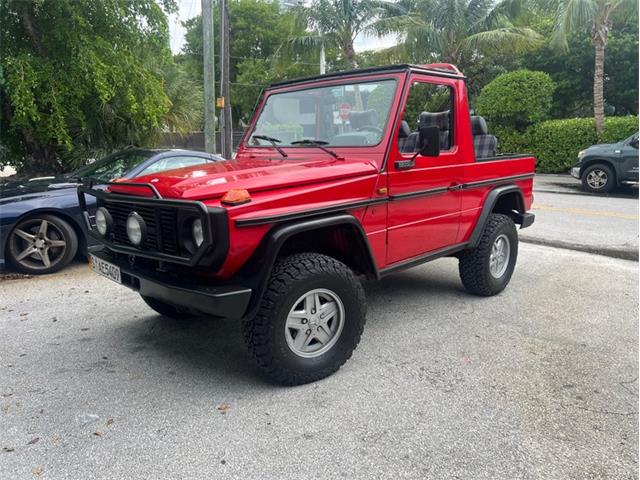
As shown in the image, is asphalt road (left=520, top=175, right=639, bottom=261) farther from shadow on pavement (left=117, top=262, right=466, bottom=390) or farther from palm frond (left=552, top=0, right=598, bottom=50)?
palm frond (left=552, top=0, right=598, bottom=50)

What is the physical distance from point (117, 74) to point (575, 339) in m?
8.57

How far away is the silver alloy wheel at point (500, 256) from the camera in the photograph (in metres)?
5.05

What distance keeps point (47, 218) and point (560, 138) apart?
58.2 feet

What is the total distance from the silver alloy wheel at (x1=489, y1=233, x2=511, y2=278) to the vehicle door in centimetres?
73

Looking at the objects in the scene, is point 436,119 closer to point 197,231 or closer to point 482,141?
point 482,141

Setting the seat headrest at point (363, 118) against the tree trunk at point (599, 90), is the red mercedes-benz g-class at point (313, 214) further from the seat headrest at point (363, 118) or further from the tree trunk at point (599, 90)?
the tree trunk at point (599, 90)

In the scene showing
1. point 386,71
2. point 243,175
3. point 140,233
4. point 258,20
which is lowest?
point 140,233

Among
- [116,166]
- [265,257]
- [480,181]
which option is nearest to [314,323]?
[265,257]

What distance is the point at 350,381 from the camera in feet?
11.0

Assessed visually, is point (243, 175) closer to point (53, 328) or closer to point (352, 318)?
point (352, 318)

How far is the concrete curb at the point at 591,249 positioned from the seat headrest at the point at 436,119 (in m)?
3.85

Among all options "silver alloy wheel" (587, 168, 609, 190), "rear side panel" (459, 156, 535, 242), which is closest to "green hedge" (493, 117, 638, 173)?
"silver alloy wheel" (587, 168, 609, 190)

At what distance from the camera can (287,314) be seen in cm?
312

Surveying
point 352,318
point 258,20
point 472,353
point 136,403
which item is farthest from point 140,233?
point 258,20
